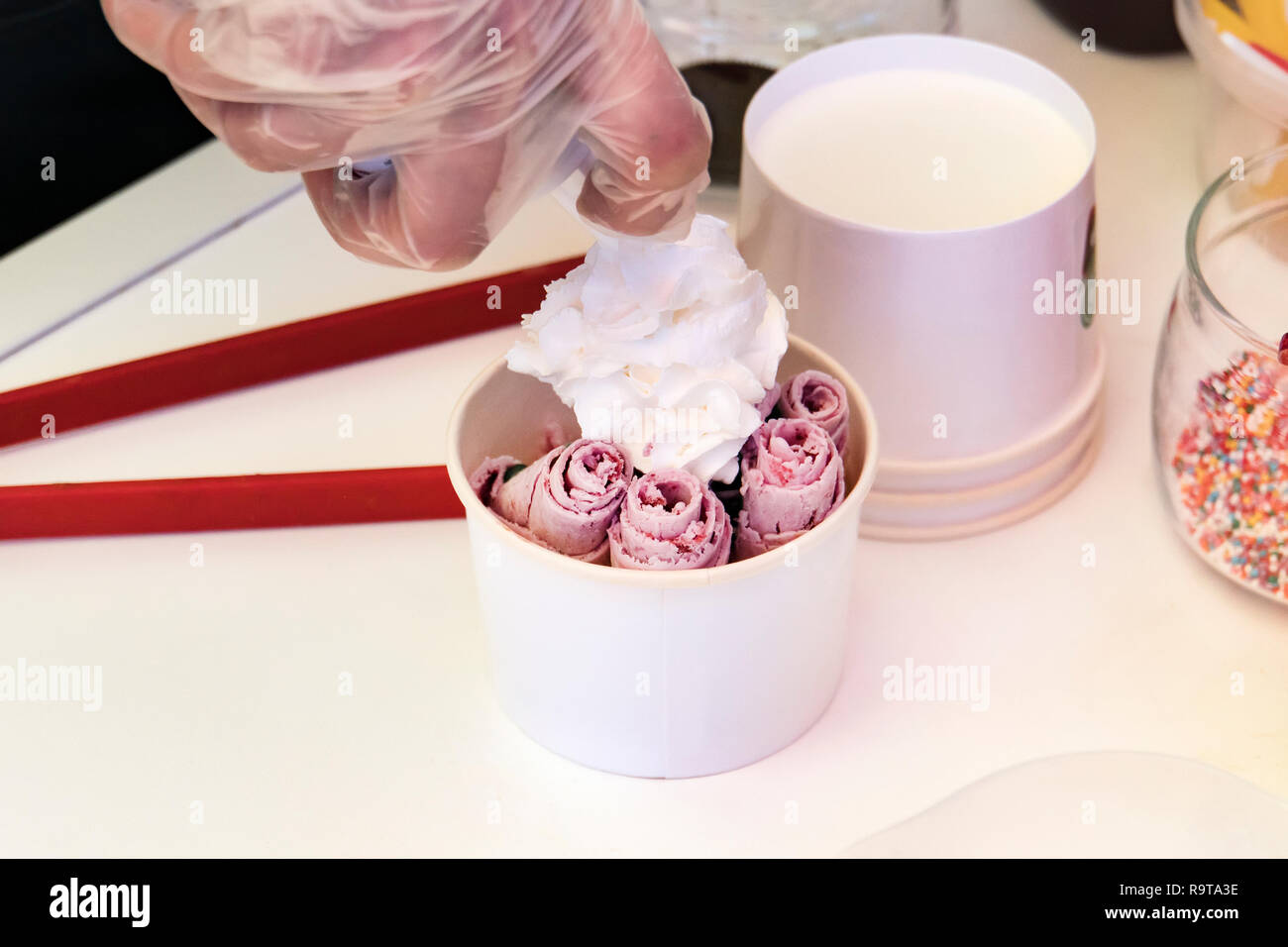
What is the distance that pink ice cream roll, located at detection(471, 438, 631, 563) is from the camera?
44cm

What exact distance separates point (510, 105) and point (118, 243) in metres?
0.45

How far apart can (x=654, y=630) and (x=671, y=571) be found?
0.03 m

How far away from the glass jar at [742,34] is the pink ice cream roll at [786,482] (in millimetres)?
288

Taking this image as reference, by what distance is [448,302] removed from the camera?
657 millimetres

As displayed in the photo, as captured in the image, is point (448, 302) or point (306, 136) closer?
point (306, 136)

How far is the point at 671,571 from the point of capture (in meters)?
0.42

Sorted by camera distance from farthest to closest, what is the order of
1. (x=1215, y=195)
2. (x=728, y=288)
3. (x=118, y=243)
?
(x=118, y=243) < (x=1215, y=195) < (x=728, y=288)

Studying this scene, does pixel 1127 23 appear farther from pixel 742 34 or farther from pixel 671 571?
pixel 671 571

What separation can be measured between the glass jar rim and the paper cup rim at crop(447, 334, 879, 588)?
14 centimetres

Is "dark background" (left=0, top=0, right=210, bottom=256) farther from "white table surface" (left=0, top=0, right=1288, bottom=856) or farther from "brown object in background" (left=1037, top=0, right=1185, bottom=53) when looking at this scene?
"brown object in background" (left=1037, top=0, right=1185, bottom=53)

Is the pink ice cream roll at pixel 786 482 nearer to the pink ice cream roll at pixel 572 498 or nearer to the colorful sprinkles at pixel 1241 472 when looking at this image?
the pink ice cream roll at pixel 572 498

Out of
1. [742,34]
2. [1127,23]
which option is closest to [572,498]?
[742,34]

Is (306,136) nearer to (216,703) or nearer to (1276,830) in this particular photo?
(216,703)

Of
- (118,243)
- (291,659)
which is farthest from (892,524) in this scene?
(118,243)
